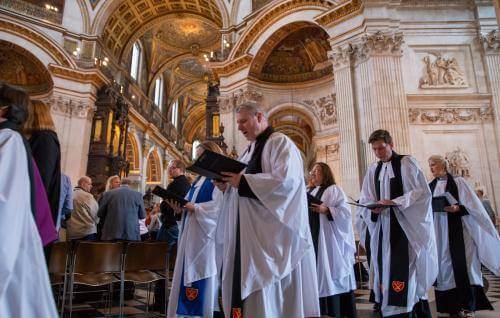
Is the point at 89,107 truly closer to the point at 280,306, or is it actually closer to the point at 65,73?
the point at 65,73

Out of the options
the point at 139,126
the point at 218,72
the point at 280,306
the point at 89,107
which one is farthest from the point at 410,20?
the point at 139,126

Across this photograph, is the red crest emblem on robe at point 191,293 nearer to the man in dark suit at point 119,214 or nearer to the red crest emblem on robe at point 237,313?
the red crest emblem on robe at point 237,313

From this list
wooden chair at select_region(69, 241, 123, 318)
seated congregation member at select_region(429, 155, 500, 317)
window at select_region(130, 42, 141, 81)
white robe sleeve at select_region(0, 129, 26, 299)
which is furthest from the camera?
window at select_region(130, 42, 141, 81)

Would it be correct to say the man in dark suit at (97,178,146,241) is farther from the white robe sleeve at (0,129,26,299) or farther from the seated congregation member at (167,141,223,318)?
the white robe sleeve at (0,129,26,299)

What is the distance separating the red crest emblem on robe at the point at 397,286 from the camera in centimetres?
319

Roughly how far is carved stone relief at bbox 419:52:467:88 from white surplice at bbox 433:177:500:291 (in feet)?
23.2

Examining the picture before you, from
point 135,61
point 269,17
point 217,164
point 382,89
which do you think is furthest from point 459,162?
point 135,61

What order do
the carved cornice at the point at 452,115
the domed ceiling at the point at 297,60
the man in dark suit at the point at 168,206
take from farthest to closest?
the domed ceiling at the point at 297,60 < the carved cornice at the point at 452,115 < the man in dark suit at the point at 168,206

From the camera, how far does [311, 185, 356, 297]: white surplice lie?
12.5 feet

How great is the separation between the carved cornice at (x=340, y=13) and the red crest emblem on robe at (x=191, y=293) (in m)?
10.1

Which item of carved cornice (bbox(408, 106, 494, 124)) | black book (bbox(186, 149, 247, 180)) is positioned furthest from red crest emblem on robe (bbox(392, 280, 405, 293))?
carved cornice (bbox(408, 106, 494, 124))

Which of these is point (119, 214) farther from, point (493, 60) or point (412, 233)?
point (493, 60)

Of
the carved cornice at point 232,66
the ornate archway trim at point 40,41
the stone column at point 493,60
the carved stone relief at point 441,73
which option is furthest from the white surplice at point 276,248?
the ornate archway trim at point 40,41

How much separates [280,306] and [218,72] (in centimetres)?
1322
